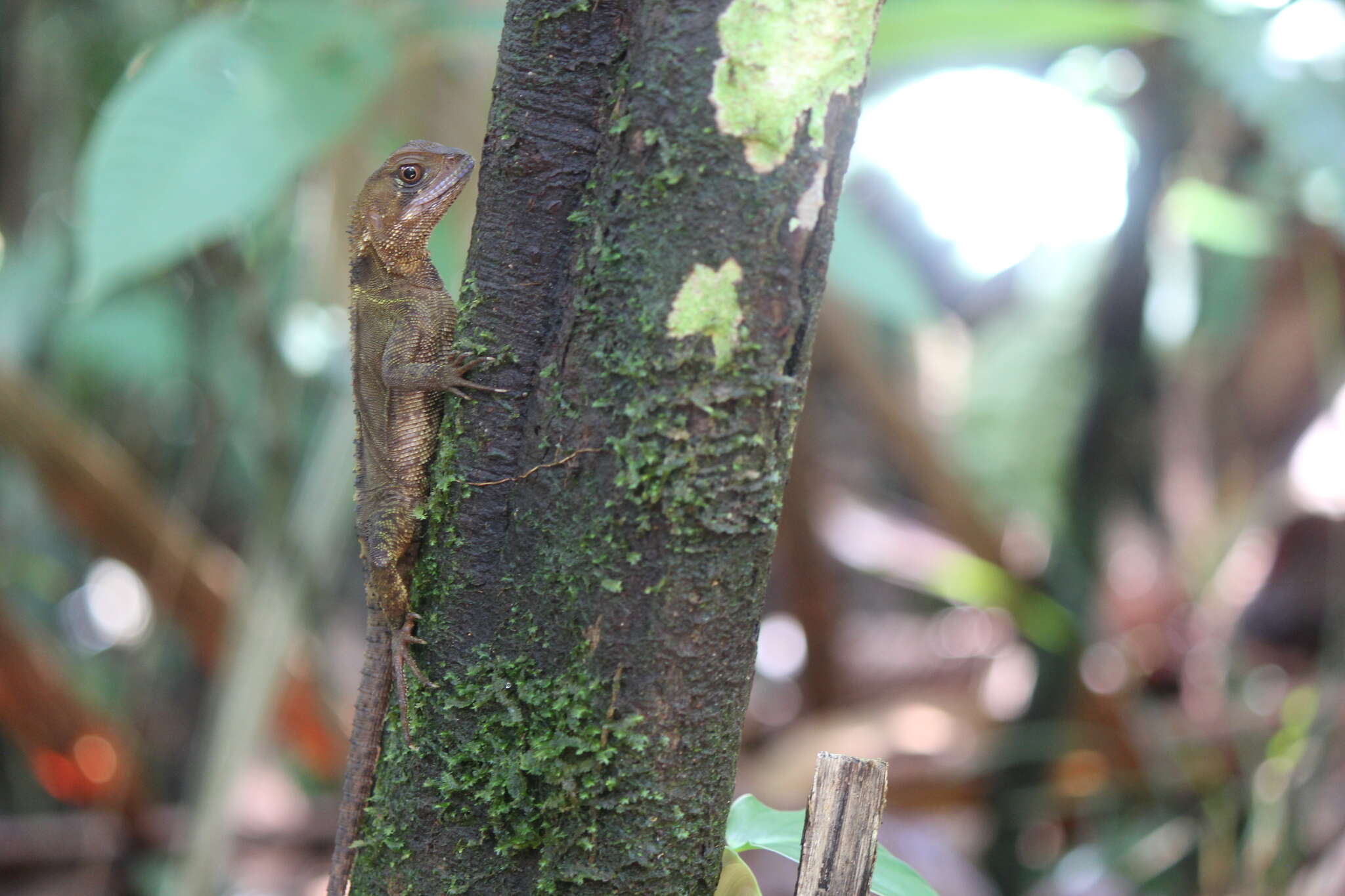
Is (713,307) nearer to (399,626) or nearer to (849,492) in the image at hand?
(399,626)

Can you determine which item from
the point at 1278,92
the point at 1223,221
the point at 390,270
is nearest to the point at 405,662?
the point at 390,270

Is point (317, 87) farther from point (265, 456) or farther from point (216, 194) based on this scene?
point (265, 456)

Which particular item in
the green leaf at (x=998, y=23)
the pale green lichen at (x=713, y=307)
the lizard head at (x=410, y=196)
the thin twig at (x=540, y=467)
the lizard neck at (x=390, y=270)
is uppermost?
the green leaf at (x=998, y=23)

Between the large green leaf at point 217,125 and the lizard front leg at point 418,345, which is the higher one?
the large green leaf at point 217,125

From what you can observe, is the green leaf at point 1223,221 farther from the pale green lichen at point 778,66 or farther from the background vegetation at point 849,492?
the pale green lichen at point 778,66

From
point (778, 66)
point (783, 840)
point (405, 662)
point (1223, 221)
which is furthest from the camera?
point (1223, 221)

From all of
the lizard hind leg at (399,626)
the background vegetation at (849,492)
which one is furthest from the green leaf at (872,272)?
the lizard hind leg at (399,626)

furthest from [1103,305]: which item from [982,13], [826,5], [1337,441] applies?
[826,5]
